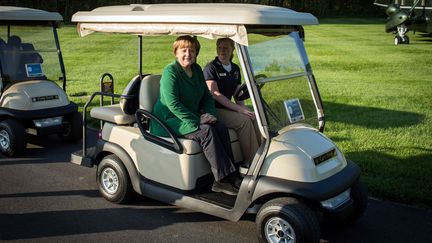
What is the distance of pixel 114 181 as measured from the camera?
4.25 meters

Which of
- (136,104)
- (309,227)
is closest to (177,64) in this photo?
(136,104)

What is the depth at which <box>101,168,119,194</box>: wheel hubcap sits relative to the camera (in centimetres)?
424

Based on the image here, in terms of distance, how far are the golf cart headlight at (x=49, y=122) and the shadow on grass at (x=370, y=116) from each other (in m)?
3.93

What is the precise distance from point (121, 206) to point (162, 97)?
1095 mm

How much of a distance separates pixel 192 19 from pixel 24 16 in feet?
10.3

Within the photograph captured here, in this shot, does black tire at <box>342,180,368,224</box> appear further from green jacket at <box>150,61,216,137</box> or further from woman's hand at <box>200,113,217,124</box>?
green jacket at <box>150,61,216,137</box>

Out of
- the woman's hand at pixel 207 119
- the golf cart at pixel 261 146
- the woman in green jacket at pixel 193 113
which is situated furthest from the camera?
the woman's hand at pixel 207 119

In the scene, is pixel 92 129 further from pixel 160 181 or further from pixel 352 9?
pixel 352 9

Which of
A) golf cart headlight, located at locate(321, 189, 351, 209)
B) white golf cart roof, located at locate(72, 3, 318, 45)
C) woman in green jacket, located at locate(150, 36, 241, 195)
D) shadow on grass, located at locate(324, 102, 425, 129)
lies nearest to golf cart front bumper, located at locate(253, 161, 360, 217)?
golf cart headlight, located at locate(321, 189, 351, 209)

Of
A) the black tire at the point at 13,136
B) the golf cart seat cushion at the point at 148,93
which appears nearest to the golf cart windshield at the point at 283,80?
the golf cart seat cushion at the point at 148,93

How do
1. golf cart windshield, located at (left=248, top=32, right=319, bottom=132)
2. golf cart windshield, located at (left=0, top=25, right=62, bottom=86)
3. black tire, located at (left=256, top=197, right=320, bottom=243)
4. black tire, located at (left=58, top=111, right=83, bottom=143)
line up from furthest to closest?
black tire, located at (left=58, top=111, right=83, bottom=143) < golf cart windshield, located at (left=0, top=25, right=62, bottom=86) < golf cart windshield, located at (left=248, top=32, right=319, bottom=132) < black tire, located at (left=256, top=197, right=320, bottom=243)

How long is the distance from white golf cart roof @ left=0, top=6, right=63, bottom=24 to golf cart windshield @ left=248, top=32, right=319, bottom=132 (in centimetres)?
345

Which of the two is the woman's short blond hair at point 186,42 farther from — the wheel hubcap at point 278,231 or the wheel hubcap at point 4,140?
the wheel hubcap at point 4,140

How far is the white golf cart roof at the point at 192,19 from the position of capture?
10.4ft
